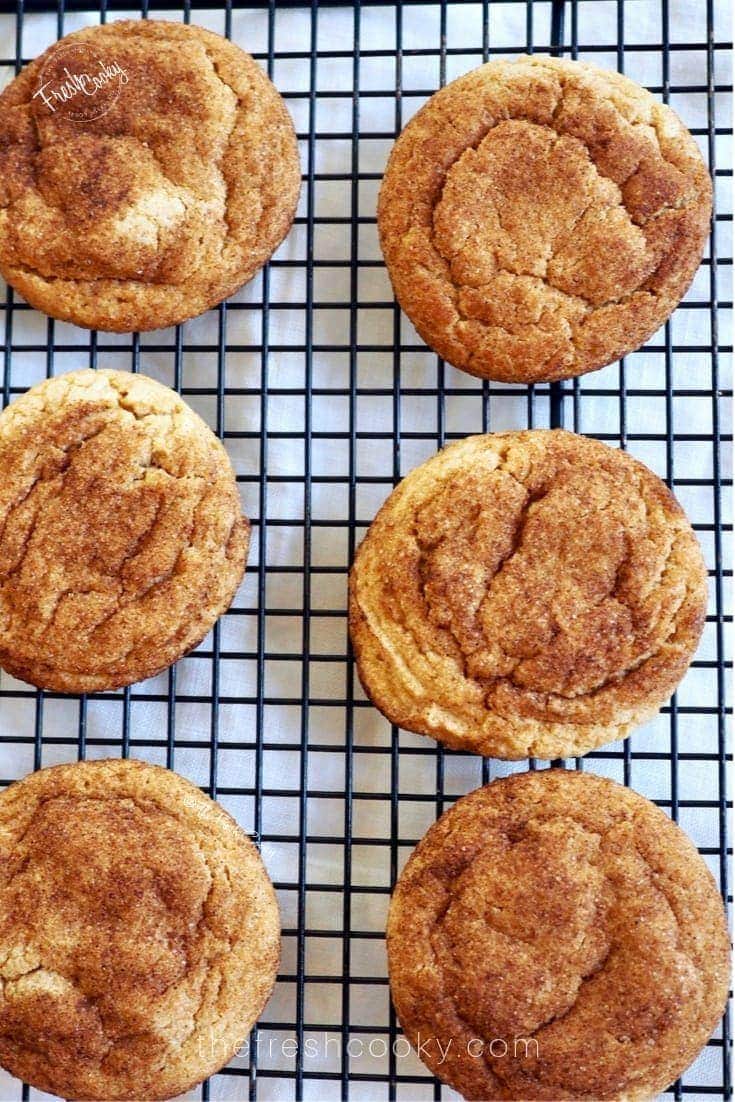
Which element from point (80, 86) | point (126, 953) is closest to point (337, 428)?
point (80, 86)

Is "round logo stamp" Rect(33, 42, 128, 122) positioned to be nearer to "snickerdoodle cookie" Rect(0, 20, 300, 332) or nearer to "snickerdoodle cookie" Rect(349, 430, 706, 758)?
"snickerdoodle cookie" Rect(0, 20, 300, 332)

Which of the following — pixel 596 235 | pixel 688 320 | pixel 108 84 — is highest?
pixel 108 84

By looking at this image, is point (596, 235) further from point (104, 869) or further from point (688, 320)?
point (104, 869)

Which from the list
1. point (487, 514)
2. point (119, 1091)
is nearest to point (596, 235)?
point (487, 514)

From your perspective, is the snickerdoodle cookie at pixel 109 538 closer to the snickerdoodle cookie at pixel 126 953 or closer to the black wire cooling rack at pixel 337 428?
the black wire cooling rack at pixel 337 428

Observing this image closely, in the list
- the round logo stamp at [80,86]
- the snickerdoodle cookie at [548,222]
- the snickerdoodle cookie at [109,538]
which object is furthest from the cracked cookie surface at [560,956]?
the round logo stamp at [80,86]
